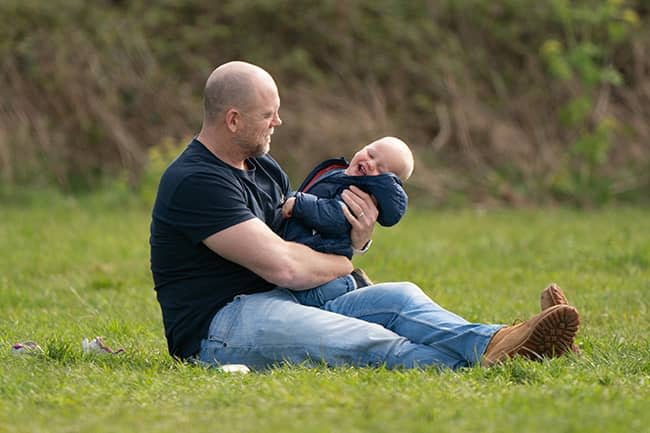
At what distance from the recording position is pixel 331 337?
5.35 meters

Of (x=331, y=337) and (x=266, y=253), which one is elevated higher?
(x=266, y=253)

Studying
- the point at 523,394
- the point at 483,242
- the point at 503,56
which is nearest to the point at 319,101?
the point at 503,56

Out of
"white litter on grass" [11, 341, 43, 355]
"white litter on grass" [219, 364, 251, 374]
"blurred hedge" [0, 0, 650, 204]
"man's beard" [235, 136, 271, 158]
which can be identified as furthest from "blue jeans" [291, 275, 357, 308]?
"blurred hedge" [0, 0, 650, 204]

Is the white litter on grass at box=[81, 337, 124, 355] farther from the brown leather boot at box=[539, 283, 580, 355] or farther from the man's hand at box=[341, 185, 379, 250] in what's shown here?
the brown leather boot at box=[539, 283, 580, 355]

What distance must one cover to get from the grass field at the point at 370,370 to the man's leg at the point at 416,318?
0.90ft

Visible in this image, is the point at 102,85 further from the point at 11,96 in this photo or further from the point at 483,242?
the point at 483,242

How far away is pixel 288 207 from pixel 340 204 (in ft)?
0.86

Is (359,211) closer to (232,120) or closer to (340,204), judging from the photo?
(340,204)

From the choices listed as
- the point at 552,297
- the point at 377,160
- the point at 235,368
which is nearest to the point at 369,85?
the point at 377,160

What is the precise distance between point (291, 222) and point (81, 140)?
1016 cm

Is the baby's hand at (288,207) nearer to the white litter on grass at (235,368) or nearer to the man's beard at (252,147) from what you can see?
the man's beard at (252,147)

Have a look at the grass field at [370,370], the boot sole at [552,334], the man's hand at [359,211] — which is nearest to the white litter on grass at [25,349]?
the grass field at [370,370]

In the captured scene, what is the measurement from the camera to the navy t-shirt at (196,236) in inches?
213

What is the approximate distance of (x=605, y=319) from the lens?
714cm
